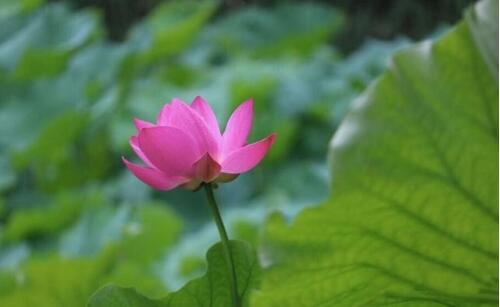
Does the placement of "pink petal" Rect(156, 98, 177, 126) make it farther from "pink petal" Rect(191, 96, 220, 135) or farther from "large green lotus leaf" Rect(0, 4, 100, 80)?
"large green lotus leaf" Rect(0, 4, 100, 80)

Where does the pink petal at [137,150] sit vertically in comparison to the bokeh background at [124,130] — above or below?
below

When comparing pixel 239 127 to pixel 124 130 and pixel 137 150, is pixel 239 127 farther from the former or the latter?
pixel 124 130

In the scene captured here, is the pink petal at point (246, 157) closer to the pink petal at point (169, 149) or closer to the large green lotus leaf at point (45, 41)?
the pink petal at point (169, 149)

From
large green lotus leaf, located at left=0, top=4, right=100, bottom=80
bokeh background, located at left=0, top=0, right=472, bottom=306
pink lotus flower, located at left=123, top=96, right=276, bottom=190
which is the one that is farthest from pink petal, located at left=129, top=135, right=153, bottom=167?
large green lotus leaf, located at left=0, top=4, right=100, bottom=80

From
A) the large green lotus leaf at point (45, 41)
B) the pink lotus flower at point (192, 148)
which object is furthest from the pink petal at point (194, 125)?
the large green lotus leaf at point (45, 41)

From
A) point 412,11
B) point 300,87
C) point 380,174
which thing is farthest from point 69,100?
point 412,11

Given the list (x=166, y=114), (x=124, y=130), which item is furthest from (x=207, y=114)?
(x=124, y=130)

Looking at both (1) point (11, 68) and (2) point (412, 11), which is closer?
(1) point (11, 68)

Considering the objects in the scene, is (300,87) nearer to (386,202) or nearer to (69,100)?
(69,100)
